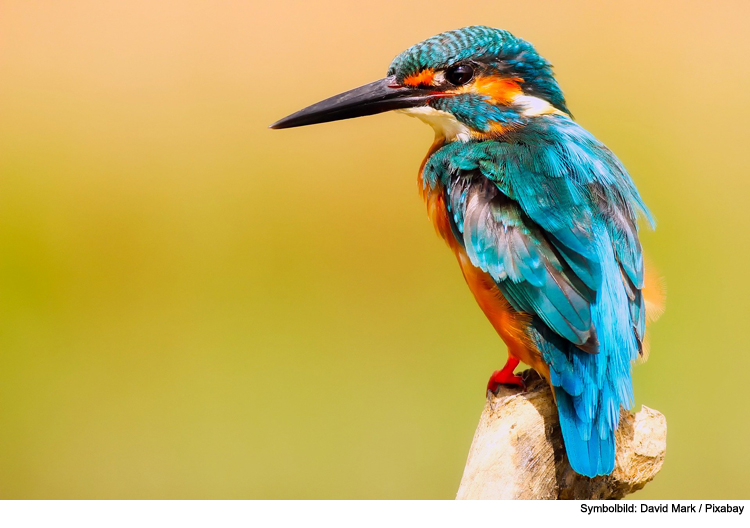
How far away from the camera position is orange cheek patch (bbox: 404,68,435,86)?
1646mm

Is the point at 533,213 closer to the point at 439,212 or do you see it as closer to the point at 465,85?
the point at 439,212

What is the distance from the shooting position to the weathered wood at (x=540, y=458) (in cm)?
136

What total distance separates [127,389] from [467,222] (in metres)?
1.76

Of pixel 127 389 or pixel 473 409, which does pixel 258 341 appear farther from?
pixel 473 409

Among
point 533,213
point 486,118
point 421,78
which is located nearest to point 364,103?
point 421,78

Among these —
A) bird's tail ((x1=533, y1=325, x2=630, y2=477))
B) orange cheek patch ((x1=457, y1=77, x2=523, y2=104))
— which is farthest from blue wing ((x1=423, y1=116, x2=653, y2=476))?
orange cheek patch ((x1=457, y1=77, x2=523, y2=104))

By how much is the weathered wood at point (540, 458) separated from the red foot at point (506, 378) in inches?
5.4

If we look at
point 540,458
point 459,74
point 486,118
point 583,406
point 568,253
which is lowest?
point 540,458

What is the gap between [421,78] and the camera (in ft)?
5.42

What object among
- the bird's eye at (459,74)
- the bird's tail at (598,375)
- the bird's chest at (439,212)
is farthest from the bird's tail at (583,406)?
the bird's eye at (459,74)

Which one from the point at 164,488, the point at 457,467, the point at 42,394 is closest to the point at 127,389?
the point at 42,394

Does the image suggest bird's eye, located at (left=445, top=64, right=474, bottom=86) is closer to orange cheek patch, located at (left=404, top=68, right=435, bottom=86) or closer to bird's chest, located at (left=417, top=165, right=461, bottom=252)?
orange cheek patch, located at (left=404, top=68, right=435, bottom=86)

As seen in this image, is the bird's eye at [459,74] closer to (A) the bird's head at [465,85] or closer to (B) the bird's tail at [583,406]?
(A) the bird's head at [465,85]

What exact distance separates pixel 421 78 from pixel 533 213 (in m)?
0.43
